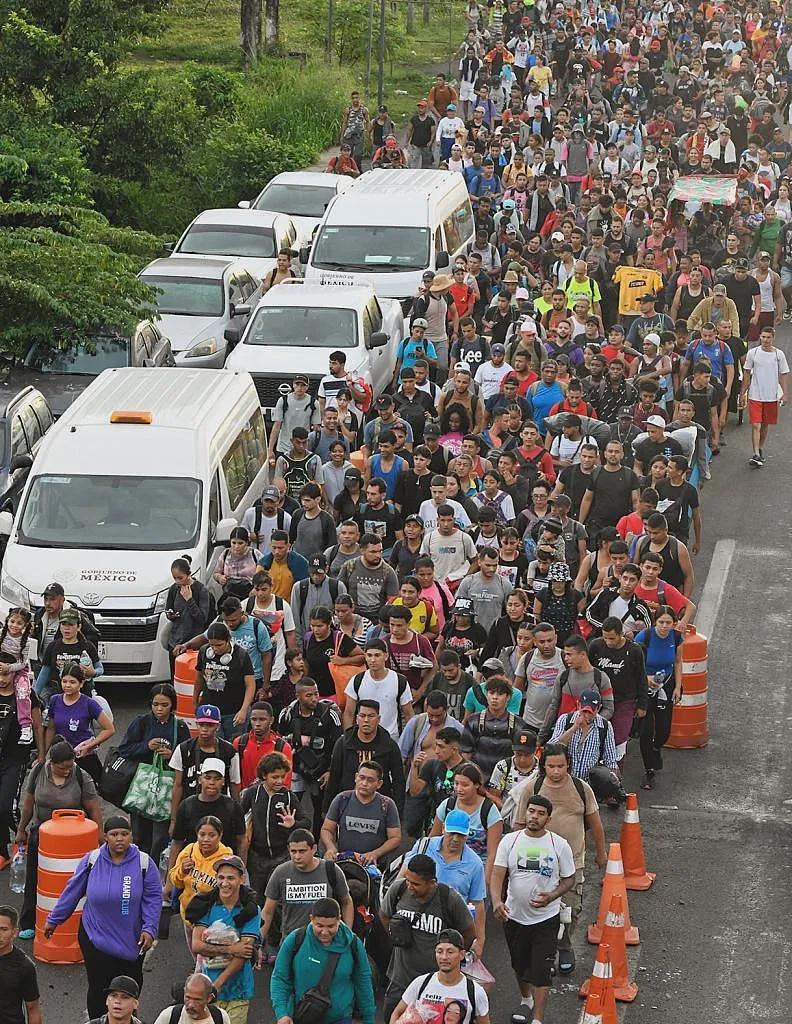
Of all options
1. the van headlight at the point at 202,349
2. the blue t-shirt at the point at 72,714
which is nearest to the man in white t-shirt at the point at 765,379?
the van headlight at the point at 202,349

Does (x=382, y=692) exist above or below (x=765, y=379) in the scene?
above

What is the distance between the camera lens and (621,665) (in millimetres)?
14047

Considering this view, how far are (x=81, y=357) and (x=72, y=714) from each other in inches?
373

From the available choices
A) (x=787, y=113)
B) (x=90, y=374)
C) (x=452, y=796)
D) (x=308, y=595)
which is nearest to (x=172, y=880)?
(x=452, y=796)

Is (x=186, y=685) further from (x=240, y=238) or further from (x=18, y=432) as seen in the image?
(x=240, y=238)

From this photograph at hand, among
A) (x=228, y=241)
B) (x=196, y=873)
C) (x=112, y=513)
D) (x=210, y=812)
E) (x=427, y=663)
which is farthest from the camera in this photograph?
(x=228, y=241)

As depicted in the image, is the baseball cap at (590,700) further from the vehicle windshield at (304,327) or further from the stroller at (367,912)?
the vehicle windshield at (304,327)

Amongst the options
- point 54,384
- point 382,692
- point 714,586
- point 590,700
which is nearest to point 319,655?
point 382,692

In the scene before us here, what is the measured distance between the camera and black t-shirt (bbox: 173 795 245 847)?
Result: 1159 centimetres

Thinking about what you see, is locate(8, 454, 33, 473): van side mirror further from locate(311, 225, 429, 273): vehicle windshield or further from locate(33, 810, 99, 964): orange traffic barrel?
locate(311, 225, 429, 273): vehicle windshield

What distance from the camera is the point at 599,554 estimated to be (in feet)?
53.7

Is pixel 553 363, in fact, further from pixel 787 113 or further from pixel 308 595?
pixel 787 113

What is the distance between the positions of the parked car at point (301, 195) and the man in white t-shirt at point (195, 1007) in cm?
2167

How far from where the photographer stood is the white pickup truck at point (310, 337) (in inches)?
851
